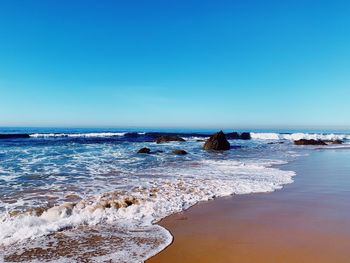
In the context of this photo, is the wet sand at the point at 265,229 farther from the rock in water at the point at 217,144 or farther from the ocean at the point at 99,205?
the rock in water at the point at 217,144

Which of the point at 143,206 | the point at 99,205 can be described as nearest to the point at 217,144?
the point at 143,206

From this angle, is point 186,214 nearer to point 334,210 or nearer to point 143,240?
point 143,240

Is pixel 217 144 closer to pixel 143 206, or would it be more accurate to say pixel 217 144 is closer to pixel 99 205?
pixel 143 206

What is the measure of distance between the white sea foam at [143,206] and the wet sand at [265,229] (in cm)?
43

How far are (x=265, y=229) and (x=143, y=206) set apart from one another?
2.68 m

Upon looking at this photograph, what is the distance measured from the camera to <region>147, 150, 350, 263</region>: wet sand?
4.35 m

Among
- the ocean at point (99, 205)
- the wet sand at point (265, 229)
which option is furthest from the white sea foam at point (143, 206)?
the wet sand at point (265, 229)

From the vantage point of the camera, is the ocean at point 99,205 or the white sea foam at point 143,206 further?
the white sea foam at point 143,206

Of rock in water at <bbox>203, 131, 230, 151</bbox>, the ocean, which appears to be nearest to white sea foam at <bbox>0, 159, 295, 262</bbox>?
the ocean

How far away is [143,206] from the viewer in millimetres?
6934

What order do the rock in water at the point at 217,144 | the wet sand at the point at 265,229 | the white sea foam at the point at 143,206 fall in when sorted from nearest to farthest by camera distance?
the wet sand at the point at 265,229, the white sea foam at the point at 143,206, the rock in water at the point at 217,144

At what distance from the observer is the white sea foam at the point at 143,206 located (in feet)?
17.0

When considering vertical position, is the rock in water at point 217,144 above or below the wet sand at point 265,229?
above

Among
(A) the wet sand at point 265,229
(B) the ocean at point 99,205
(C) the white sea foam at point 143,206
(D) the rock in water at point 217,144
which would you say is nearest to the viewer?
(A) the wet sand at point 265,229
